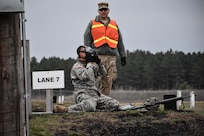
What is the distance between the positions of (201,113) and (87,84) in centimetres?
227

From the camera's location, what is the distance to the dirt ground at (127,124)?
745cm

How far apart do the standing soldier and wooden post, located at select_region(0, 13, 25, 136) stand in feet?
19.0

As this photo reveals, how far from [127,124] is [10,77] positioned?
4000mm

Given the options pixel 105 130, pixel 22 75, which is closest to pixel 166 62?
pixel 105 130

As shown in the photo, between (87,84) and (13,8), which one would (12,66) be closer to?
(13,8)

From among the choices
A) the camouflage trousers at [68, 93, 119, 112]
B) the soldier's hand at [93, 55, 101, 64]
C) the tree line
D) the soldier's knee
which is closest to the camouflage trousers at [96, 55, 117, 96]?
the soldier's hand at [93, 55, 101, 64]

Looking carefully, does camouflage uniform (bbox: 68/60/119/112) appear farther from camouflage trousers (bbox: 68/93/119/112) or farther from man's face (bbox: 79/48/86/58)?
man's face (bbox: 79/48/86/58)

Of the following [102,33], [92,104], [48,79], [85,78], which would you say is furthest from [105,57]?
[92,104]

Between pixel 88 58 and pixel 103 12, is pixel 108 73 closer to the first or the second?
pixel 88 58

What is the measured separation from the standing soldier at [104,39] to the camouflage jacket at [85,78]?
0.82 metres

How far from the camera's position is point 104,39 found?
399 inches

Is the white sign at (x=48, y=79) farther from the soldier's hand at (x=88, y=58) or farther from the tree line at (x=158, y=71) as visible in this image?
the tree line at (x=158, y=71)

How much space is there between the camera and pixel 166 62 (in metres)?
33.5

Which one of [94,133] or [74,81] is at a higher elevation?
[74,81]
